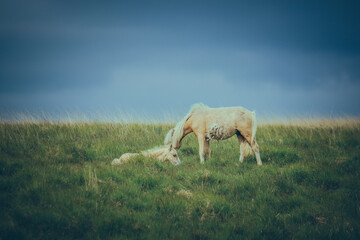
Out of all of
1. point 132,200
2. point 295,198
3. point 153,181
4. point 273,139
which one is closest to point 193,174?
point 153,181

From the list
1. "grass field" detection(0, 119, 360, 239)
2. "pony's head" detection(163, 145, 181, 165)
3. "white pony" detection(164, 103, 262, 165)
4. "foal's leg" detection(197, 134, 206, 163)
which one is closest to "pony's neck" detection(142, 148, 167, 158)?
"pony's head" detection(163, 145, 181, 165)

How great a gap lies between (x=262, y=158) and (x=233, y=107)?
2.04 metres

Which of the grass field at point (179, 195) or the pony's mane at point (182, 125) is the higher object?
the pony's mane at point (182, 125)

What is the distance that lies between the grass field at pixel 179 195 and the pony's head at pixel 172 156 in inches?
11.9

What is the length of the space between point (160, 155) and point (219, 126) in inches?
90.2

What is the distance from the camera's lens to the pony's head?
890 centimetres

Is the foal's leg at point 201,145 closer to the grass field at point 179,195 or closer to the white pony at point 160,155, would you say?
the grass field at point 179,195

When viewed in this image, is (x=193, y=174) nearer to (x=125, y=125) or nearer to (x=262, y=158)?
(x=262, y=158)

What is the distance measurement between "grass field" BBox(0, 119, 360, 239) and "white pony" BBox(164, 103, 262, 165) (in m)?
0.62

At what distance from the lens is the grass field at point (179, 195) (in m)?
4.69

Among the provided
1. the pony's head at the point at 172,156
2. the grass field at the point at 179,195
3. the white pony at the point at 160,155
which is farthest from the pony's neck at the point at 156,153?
the grass field at the point at 179,195

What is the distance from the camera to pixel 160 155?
949 cm

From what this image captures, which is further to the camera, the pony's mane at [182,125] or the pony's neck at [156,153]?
the pony's neck at [156,153]

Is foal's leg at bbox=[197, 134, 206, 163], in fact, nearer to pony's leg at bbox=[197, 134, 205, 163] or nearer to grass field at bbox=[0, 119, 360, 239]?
pony's leg at bbox=[197, 134, 205, 163]
